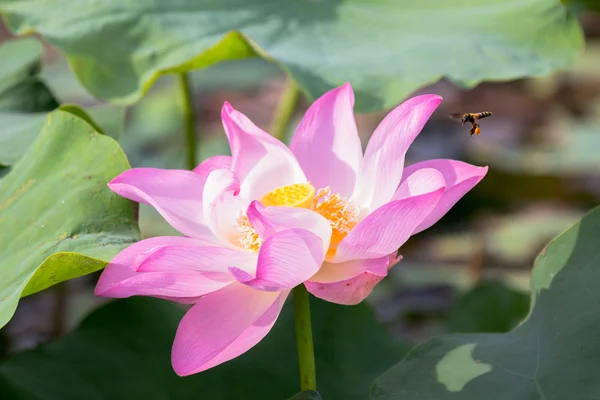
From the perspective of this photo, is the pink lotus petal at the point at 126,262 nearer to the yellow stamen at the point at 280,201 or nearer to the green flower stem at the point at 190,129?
the yellow stamen at the point at 280,201

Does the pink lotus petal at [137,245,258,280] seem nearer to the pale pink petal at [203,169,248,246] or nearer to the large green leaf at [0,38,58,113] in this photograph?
the pale pink petal at [203,169,248,246]

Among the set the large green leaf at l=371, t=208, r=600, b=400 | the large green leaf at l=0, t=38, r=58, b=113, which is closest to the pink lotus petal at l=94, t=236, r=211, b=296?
the large green leaf at l=371, t=208, r=600, b=400

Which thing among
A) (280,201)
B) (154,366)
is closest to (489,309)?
(154,366)

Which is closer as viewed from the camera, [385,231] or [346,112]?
[385,231]

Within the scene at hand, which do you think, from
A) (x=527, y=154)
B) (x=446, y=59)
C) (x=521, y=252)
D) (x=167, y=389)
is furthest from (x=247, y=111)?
(x=167, y=389)

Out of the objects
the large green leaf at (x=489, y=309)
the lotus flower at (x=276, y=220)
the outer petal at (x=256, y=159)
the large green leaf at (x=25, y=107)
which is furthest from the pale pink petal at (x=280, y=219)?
→ the large green leaf at (x=489, y=309)

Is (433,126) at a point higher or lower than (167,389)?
lower

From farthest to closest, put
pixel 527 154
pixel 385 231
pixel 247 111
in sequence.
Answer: pixel 247 111 → pixel 527 154 → pixel 385 231

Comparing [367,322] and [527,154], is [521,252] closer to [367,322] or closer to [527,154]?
[527,154]
